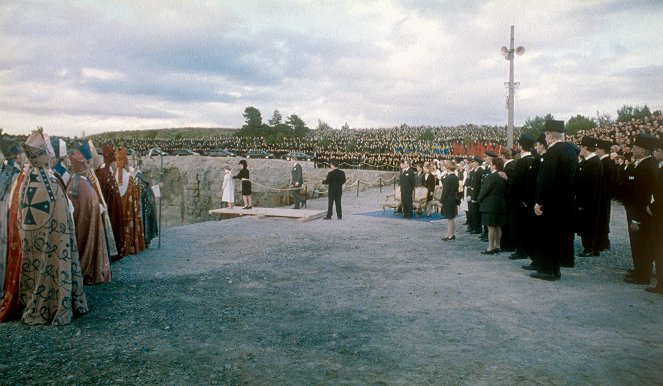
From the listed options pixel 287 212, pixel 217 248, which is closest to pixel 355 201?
pixel 287 212

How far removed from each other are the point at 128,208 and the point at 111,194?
1.56 feet

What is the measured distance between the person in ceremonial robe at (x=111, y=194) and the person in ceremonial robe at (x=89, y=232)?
163cm

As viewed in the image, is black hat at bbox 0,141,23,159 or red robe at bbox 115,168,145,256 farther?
red robe at bbox 115,168,145,256

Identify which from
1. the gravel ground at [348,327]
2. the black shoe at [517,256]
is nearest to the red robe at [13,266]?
the gravel ground at [348,327]

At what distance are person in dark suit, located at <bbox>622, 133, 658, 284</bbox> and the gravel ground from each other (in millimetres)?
336

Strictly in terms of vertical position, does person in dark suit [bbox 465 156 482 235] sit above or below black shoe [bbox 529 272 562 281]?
above

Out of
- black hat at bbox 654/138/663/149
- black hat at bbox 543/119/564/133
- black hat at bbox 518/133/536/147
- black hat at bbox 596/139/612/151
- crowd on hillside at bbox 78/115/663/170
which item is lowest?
black hat at bbox 654/138/663/149

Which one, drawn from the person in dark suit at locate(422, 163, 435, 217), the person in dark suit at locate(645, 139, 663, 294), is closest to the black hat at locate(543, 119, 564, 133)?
the person in dark suit at locate(645, 139, 663, 294)

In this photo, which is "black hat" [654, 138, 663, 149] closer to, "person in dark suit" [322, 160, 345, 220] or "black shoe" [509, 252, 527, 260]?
"black shoe" [509, 252, 527, 260]

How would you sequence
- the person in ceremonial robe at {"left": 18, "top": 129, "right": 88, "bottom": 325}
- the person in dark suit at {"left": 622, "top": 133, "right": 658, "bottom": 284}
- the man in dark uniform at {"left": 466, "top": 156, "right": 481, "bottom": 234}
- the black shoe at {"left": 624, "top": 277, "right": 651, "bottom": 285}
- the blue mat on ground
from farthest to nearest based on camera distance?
the blue mat on ground
the man in dark uniform at {"left": 466, "top": 156, "right": 481, "bottom": 234}
the black shoe at {"left": 624, "top": 277, "right": 651, "bottom": 285}
the person in dark suit at {"left": 622, "top": 133, "right": 658, "bottom": 284}
the person in ceremonial robe at {"left": 18, "top": 129, "right": 88, "bottom": 325}

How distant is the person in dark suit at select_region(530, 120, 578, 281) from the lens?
20.7 ft

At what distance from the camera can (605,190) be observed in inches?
323

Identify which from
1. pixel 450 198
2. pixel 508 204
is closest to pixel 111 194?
pixel 450 198

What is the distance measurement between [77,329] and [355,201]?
51.6 ft
